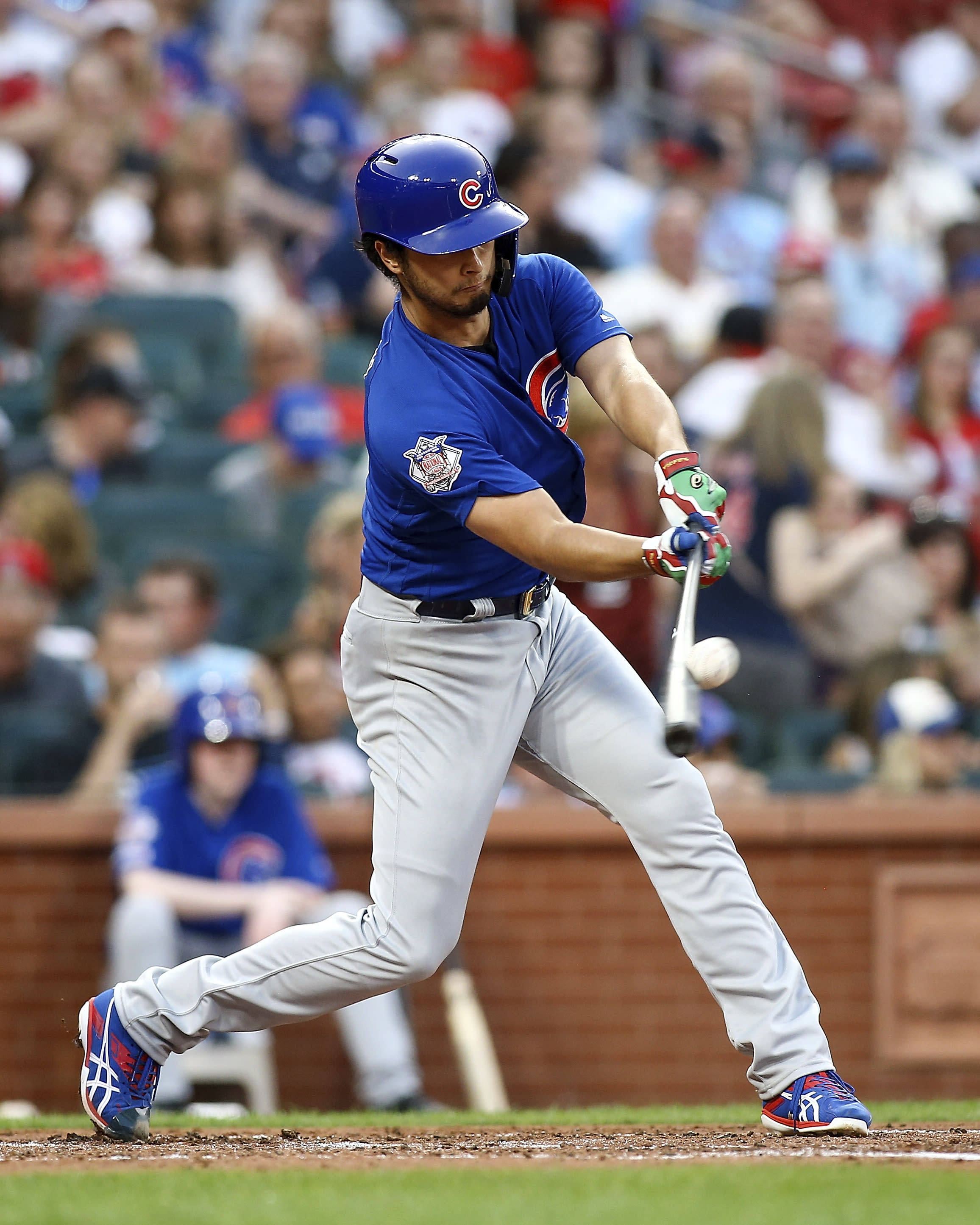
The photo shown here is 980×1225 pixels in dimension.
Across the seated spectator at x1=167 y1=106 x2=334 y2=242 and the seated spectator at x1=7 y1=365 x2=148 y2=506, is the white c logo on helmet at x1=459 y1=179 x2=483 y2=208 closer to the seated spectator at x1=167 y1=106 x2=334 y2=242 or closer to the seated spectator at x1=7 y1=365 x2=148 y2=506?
the seated spectator at x1=7 y1=365 x2=148 y2=506

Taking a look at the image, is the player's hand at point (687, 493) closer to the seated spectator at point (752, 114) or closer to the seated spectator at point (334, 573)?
the seated spectator at point (334, 573)

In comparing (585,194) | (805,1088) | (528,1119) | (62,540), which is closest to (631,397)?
(805,1088)

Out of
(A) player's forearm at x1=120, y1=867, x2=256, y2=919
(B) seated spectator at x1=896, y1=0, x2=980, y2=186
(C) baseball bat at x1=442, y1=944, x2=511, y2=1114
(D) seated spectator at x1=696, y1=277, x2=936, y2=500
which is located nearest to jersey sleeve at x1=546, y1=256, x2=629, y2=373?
(A) player's forearm at x1=120, y1=867, x2=256, y2=919

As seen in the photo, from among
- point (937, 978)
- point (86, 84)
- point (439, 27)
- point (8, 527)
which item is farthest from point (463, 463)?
point (439, 27)

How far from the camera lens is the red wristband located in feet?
12.0

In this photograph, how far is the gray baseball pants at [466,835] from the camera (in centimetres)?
392

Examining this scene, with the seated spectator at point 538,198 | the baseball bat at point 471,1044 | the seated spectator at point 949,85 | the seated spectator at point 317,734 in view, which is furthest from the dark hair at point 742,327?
the seated spectator at point 949,85

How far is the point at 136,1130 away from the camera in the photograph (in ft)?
13.7

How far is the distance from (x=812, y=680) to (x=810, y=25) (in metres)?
6.66

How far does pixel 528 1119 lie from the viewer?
4.94 m

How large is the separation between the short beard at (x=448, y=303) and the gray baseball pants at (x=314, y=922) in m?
2.64

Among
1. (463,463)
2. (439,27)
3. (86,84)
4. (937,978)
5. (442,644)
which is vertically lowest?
(937,978)

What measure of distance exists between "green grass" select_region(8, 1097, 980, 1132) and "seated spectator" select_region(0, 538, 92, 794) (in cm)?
164

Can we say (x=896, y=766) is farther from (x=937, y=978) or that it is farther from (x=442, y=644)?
(x=442, y=644)
